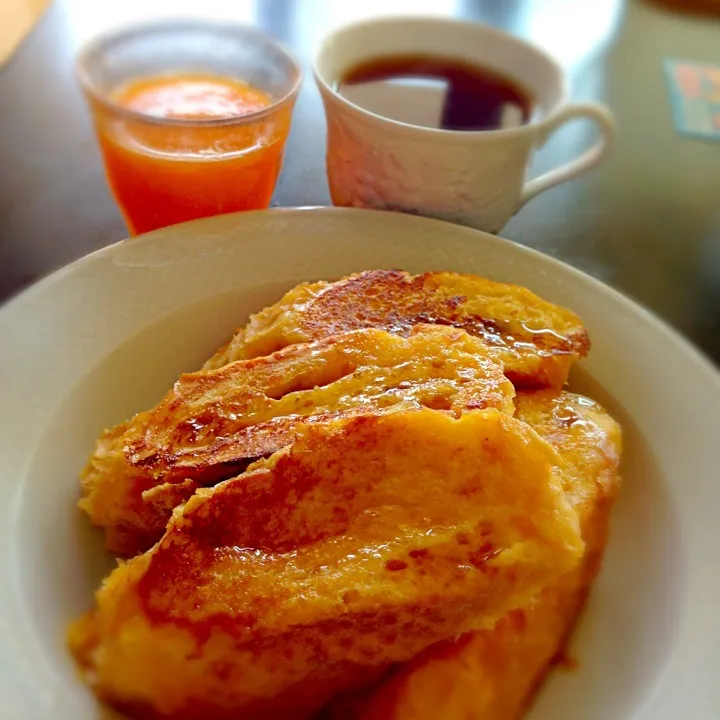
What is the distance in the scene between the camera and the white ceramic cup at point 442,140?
93 cm

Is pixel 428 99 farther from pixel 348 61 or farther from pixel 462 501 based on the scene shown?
pixel 462 501

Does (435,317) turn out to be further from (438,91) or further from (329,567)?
(438,91)

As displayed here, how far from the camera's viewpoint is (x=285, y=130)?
3.43 ft

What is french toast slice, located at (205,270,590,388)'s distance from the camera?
2.72 ft

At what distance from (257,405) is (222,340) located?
0.22m

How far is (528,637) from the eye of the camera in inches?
27.0

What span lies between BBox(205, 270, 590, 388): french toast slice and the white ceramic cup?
0.15 meters

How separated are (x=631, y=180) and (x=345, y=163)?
0.78 m

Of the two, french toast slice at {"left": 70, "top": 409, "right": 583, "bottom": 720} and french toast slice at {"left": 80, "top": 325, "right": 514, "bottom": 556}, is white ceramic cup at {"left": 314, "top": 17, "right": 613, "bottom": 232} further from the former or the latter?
french toast slice at {"left": 70, "top": 409, "right": 583, "bottom": 720}

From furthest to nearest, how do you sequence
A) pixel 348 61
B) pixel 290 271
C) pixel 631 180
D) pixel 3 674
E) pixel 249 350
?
pixel 631 180 → pixel 348 61 → pixel 290 271 → pixel 249 350 → pixel 3 674

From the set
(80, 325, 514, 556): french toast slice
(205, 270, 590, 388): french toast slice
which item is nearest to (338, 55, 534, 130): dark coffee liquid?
(205, 270, 590, 388): french toast slice

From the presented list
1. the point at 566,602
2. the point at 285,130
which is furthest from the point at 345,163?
the point at 566,602

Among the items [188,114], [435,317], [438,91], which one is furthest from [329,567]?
[438,91]

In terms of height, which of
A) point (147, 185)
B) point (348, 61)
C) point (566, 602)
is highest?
point (348, 61)
